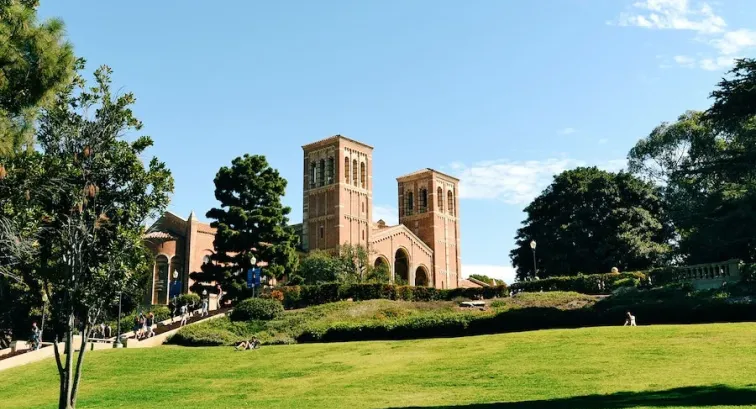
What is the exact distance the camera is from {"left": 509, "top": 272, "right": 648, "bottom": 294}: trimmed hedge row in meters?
39.4

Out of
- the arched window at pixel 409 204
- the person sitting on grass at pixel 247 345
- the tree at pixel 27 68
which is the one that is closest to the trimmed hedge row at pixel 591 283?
the person sitting on grass at pixel 247 345

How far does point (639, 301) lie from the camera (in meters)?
28.9

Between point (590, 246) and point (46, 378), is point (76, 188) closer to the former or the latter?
point (46, 378)

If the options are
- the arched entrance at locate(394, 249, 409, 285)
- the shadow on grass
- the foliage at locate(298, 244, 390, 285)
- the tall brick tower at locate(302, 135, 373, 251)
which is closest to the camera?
the shadow on grass

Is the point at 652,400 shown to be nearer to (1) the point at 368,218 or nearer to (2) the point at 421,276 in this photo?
(1) the point at 368,218

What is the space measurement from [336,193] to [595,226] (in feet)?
82.0

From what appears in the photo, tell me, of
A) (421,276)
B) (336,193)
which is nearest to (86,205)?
(336,193)

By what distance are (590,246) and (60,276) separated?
48.7 metres

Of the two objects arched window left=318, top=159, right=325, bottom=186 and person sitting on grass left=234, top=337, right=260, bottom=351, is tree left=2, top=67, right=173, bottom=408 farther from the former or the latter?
arched window left=318, top=159, right=325, bottom=186

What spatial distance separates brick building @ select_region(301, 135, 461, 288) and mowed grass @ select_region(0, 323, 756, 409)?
4319cm

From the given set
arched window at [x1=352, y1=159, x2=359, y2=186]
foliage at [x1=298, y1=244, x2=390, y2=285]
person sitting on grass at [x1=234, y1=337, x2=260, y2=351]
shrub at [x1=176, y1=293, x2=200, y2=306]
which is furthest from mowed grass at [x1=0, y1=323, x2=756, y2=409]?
arched window at [x1=352, y1=159, x2=359, y2=186]

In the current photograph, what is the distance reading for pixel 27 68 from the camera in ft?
45.5

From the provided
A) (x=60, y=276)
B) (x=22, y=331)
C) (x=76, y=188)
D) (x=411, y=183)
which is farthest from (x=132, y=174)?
(x=411, y=183)

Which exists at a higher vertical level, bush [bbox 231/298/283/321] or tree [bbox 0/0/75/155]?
tree [bbox 0/0/75/155]
